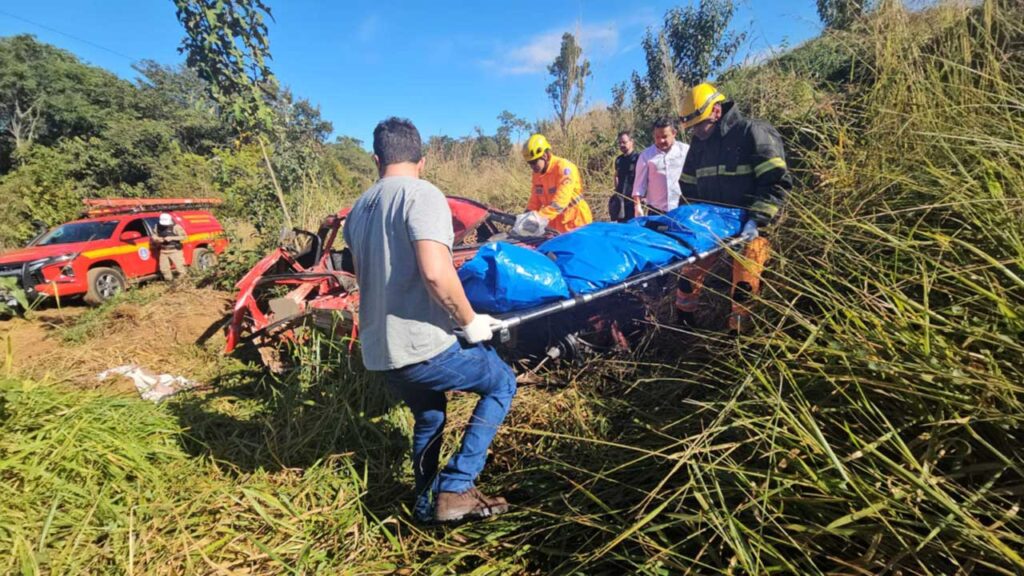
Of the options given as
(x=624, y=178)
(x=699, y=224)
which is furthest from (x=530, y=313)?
(x=624, y=178)

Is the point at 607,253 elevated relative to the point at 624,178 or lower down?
lower down

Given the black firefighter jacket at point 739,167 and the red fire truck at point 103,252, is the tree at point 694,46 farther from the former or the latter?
the red fire truck at point 103,252

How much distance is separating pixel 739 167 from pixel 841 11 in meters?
1.95

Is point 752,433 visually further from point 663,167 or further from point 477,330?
point 663,167

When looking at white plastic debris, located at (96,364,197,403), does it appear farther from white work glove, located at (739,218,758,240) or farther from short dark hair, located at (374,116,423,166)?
white work glove, located at (739,218,758,240)

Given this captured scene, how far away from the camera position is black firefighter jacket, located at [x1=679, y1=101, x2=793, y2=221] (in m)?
2.67

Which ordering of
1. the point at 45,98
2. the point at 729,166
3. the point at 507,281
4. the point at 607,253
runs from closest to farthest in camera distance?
the point at 507,281
the point at 607,253
the point at 729,166
the point at 45,98

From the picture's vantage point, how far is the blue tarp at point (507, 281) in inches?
80.4

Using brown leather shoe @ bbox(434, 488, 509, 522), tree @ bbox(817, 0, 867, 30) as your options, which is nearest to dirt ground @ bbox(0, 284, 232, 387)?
brown leather shoe @ bbox(434, 488, 509, 522)

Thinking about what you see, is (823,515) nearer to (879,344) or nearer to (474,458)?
(879,344)

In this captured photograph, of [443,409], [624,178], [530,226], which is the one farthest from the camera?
[624,178]

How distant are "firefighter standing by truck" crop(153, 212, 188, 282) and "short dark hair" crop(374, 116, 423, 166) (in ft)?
29.4

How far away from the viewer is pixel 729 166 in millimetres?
3016

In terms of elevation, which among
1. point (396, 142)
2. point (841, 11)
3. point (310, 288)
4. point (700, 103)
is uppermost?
point (841, 11)
